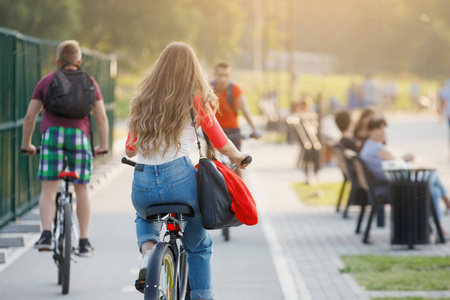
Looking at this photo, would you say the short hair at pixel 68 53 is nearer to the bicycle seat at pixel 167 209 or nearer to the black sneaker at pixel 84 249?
the black sneaker at pixel 84 249

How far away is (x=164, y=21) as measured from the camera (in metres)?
52.8

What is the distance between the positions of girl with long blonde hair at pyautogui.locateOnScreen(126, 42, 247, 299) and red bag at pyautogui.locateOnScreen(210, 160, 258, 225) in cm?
15

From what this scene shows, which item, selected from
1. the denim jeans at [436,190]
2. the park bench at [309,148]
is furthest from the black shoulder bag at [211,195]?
the park bench at [309,148]

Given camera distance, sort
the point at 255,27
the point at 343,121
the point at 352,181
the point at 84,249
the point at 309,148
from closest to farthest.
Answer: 1. the point at 84,249
2. the point at 352,181
3. the point at 343,121
4. the point at 309,148
5. the point at 255,27

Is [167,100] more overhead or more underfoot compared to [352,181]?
more overhead

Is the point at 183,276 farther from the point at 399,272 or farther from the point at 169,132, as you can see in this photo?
the point at 399,272

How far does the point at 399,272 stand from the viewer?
8.20 m

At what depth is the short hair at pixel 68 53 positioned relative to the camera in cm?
743

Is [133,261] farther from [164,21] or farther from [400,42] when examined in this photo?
[400,42]

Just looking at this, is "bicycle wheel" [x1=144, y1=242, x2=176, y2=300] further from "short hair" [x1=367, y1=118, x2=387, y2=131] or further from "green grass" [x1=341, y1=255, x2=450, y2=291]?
"short hair" [x1=367, y1=118, x2=387, y2=131]

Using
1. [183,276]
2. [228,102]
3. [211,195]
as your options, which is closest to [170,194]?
[211,195]

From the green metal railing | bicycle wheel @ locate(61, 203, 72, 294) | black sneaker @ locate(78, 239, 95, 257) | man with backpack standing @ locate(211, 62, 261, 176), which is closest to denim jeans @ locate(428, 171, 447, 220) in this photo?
man with backpack standing @ locate(211, 62, 261, 176)

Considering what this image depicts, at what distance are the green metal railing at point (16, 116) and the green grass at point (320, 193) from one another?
406cm

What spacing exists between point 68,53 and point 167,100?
2649 millimetres
